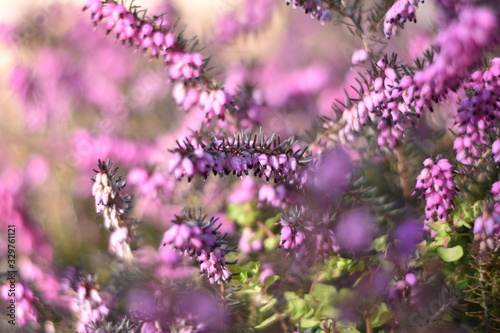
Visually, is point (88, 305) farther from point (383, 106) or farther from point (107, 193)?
point (383, 106)

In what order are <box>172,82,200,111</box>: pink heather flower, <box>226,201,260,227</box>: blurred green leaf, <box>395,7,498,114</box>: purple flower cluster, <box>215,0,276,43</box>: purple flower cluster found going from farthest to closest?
<box>215,0,276,43</box>: purple flower cluster, <box>226,201,260,227</box>: blurred green leaf, <box>172,82,200,111</box>: pink heather flower, <box>395,7,498,114</box>: purple flower cluster

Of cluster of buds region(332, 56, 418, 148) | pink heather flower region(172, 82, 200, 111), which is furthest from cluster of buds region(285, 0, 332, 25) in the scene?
pink heather flower region(172, 82, 200, 111)

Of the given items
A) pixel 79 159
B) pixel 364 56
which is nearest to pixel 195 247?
pixel 364 56

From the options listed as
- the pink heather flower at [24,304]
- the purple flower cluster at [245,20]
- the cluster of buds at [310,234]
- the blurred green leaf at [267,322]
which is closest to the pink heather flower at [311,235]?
the cluster of buds at [310,234]

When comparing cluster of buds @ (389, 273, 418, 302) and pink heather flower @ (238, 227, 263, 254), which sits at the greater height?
pink heather flower @ (238, 227, 263, 254)

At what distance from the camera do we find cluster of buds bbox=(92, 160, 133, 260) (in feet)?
2.73

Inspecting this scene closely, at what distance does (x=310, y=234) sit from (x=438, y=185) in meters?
0.21

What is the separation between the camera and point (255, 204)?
1199 mm

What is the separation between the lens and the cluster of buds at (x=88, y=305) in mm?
943

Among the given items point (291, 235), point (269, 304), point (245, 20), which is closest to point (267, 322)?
point (269, 304)

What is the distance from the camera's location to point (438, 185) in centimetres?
83

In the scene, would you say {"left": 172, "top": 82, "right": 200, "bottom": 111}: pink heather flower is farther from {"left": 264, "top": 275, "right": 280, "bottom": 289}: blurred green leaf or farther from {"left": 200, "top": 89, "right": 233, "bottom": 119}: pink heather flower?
{"left": 264, "top": 275, "right": 280, "bottom": 289}: blurred green leaf

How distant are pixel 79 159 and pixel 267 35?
84 centimetres

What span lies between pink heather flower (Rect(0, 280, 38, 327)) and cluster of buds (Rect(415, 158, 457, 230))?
0.71 metres
